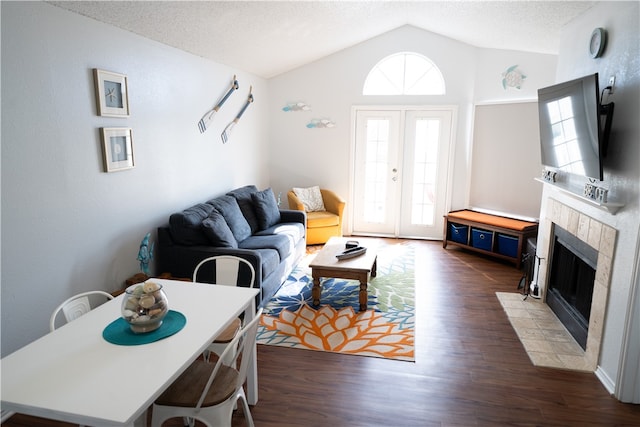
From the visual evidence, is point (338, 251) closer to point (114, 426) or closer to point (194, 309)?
point (194, 309)

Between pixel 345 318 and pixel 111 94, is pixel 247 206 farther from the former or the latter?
pixel 111 94

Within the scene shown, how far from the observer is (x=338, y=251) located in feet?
14.8

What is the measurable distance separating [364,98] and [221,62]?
7.54 ft

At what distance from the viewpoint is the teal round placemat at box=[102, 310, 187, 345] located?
1.91 metres

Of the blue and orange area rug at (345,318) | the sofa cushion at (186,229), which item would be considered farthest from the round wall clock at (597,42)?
the sofa cushion at (186,229)

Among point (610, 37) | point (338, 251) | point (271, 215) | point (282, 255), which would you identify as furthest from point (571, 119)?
point (271, 215)

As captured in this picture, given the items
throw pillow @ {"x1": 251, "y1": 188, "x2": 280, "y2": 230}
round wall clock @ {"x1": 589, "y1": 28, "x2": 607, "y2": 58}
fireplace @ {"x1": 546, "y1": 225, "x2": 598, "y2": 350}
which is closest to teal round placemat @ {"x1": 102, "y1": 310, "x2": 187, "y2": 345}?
fireplace @ {"x1": 546, "y1": 225, "x2": 598, "y2": 350}

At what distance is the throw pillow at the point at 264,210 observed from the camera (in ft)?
17.0

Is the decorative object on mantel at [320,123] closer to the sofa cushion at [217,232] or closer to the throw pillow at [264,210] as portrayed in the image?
the throw pillow at [264,210]

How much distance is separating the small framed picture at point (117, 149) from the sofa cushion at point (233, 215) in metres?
1.17

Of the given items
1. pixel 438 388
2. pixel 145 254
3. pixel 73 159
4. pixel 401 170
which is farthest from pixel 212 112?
pixel 438 388

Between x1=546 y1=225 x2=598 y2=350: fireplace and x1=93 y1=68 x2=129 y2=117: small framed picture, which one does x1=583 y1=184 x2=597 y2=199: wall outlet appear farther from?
x1=93 y1=68 x2=129 y2=117: small framed picture

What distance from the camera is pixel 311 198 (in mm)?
6430

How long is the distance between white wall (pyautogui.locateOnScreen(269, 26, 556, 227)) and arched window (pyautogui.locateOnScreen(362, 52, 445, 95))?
0.10 meters
